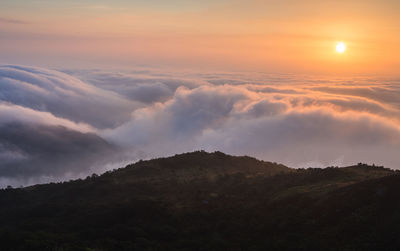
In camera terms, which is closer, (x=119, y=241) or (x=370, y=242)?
(x=370, y=242)

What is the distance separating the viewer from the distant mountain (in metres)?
20.5

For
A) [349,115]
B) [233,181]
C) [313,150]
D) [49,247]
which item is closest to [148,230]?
[49,247]

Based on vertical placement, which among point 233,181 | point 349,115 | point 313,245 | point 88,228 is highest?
point 349,115

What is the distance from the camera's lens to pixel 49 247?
19828 mm

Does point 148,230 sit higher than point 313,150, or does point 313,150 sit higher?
point 313,150

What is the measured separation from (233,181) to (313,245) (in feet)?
62.7

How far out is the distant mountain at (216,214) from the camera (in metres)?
20.5

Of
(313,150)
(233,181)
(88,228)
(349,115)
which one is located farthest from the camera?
(349,115)

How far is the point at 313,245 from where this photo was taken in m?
19.4

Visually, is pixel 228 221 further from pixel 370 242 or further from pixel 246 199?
pixel 370 242

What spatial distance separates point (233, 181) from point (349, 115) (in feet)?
446

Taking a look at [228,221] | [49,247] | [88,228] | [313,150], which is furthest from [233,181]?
[313,150]

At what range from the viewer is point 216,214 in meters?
27.1

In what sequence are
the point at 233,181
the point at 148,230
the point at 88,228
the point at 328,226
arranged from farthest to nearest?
the point at 233,181 < the point at 88,228 < the point at 148,230 < the point at 328,226
